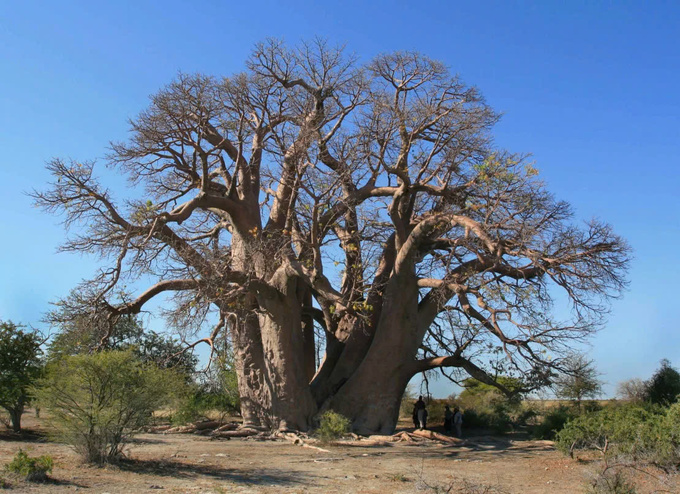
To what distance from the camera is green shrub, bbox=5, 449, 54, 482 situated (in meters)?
6.38

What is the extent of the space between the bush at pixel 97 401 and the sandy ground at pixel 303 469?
0.32m

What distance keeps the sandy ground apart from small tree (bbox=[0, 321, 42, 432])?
0.66m

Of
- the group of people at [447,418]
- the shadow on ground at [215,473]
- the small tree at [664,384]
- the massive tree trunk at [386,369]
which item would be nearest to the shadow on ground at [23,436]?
the shadow on ground at [215,473]

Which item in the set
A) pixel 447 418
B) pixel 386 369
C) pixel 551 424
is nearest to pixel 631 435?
pixel 386 369

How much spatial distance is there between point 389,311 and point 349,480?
645 centimetres

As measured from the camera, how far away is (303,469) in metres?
8.47

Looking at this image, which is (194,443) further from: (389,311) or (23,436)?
(389,311)

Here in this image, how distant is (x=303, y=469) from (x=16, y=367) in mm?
7101

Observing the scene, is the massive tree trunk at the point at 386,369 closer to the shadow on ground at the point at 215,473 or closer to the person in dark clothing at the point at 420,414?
the person in dark clothing at the point at 420,414

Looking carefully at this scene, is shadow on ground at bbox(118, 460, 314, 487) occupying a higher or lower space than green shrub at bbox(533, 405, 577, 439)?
lower

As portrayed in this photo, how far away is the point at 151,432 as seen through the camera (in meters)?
14.1

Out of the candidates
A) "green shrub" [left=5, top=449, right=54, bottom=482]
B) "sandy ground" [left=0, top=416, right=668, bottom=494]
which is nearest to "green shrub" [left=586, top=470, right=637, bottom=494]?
"sandy ground" [left=0, top=416, right=668, bottom=494]

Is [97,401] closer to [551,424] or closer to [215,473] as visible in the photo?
[215,473]

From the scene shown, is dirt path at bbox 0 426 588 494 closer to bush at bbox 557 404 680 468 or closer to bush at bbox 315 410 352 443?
bush at bbox 315 410 352 443
